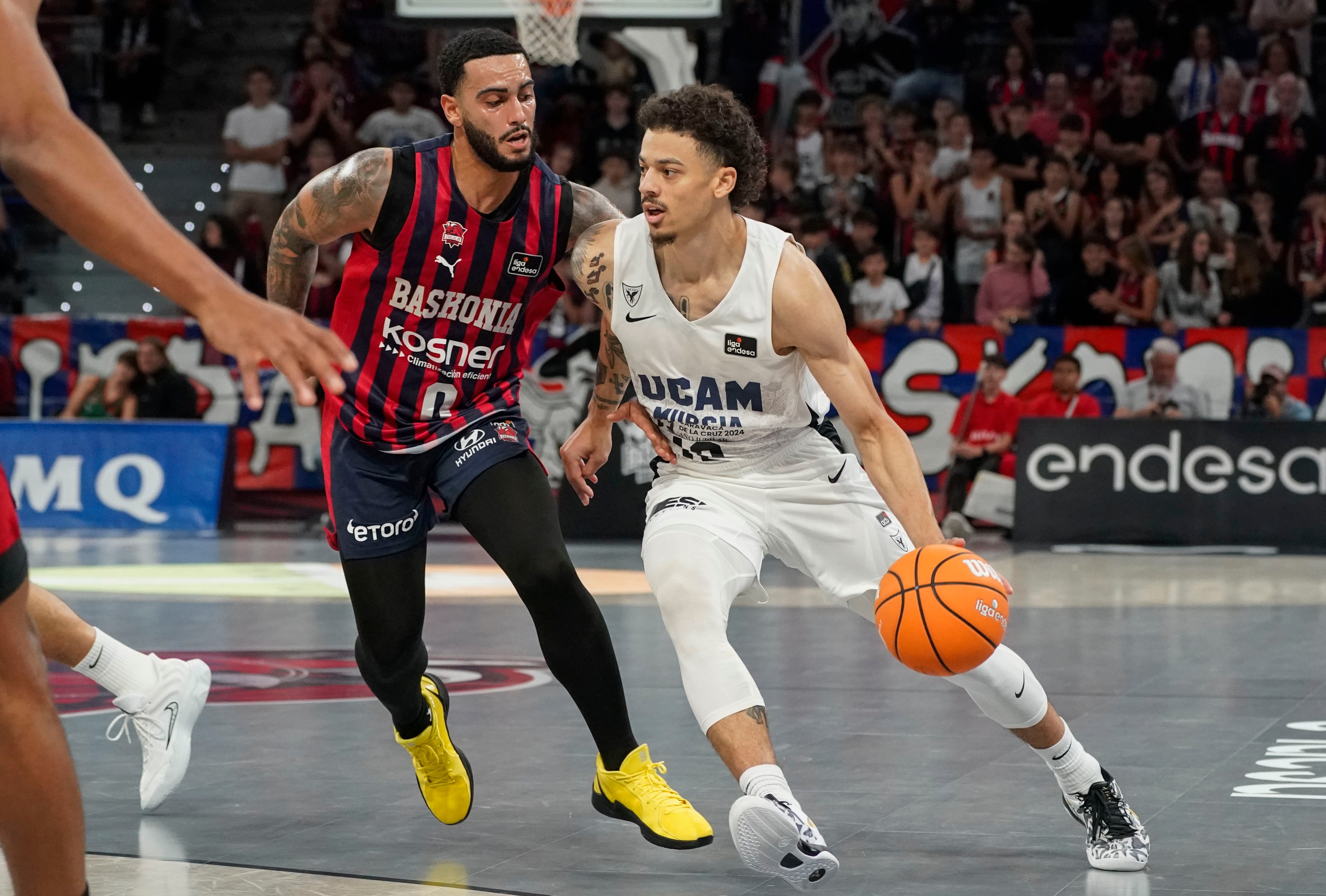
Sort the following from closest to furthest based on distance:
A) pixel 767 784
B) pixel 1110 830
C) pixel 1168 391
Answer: pixel 767 784, pixel 1110 830, pixel 1168 391

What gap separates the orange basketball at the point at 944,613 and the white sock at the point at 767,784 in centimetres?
41

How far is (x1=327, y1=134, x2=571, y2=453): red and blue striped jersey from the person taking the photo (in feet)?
16.3

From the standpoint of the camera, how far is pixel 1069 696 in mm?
7066

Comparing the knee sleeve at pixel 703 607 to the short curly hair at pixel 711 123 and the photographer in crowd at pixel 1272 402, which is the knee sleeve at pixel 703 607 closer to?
the short curly hair at pixel 711 123

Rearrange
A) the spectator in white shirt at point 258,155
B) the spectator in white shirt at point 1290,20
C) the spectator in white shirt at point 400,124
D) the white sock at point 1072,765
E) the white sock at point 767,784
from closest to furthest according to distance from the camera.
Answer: the white sock at point 767,784 → the white sock at point 1072,765 → the spectator in white shirt at point 400,124 → the spectator in white shirt at point 1290,20 → the spectator in white shirt at point 258,155

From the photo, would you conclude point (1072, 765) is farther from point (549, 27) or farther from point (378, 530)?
point (549, 27)

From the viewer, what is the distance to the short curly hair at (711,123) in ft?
15.2

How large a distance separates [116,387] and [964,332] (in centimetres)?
721

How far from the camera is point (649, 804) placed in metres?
4.59

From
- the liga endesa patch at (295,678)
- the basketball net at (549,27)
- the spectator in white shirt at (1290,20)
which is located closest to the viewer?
the liga endesa patch at (295,678)

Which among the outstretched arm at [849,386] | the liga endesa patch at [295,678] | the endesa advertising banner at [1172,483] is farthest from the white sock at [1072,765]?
the endesa advertising banner at [1172,483]

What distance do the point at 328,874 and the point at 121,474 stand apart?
10.8 m

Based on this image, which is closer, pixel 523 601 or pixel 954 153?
pixel 523 601

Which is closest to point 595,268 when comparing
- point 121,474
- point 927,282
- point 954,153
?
Result: point 927,282
